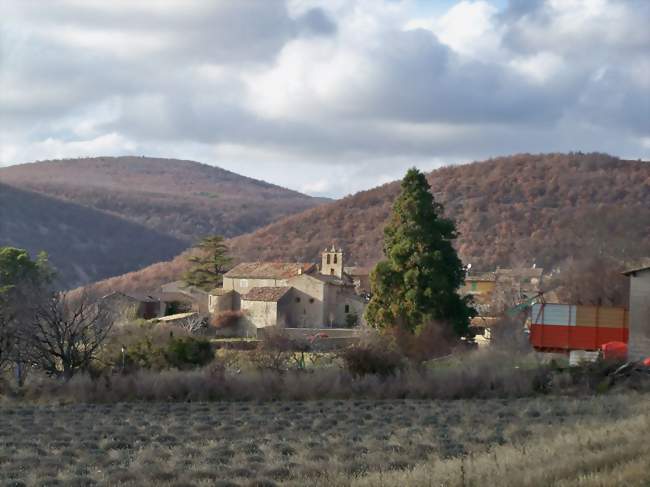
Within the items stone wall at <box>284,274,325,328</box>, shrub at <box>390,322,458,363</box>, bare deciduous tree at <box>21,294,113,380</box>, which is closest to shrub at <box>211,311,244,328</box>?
stone wall at <box>284,274,325,328</box>

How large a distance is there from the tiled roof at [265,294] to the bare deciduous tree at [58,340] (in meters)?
26.6

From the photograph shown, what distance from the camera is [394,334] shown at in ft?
131

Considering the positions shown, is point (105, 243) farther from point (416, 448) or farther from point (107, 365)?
point (416, 448)

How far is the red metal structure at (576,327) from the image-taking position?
42.6 meters

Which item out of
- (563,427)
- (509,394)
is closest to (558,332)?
(509,394)

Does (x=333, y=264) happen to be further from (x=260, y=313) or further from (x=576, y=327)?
(x=576, y=327)

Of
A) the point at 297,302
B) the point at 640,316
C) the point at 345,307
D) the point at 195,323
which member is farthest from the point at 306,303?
the point at 640,316

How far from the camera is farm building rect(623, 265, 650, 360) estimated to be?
36606mm

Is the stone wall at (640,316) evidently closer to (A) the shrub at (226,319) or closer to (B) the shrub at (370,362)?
(B) the shrub at (370,362)

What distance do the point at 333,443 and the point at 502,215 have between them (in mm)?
91773

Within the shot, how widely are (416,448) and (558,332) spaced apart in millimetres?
26462

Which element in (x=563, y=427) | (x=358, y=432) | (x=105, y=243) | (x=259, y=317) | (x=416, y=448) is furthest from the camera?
(x=105, y=243)

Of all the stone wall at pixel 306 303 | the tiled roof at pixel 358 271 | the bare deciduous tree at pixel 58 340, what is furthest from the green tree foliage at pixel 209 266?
the bare deciduous tree at pixel 58 340

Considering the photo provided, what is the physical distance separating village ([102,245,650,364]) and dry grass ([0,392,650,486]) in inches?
510
